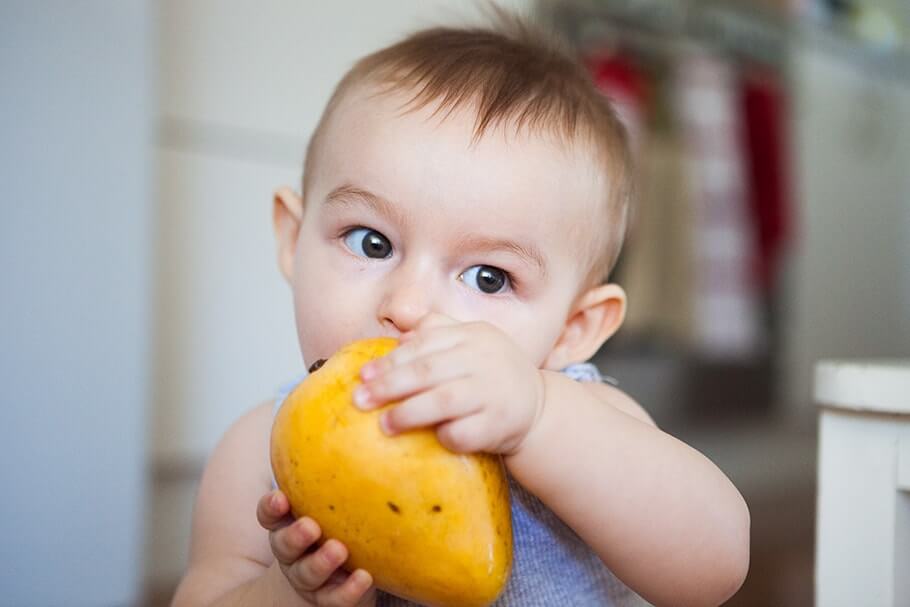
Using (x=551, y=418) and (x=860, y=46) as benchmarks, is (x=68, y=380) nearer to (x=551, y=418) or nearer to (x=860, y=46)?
(x=551, y=418)

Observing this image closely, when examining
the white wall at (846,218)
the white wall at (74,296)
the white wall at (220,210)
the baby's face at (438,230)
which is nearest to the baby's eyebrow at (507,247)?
the baby's face at (438,230)

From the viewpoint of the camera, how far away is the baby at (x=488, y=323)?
0.53 meters

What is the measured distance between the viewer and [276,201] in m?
Result: 0.84

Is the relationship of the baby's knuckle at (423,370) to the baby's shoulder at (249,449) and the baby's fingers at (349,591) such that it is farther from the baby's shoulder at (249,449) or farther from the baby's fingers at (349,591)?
the baby's shoulder at (249,449)

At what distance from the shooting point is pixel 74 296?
125 cm

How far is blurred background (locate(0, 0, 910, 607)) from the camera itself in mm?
1203

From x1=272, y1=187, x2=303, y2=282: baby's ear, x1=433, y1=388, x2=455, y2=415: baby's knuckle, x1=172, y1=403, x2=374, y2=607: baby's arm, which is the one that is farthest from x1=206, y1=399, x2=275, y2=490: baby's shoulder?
x1=433, y1=388, x2=455, y2=415: baby's knuckle

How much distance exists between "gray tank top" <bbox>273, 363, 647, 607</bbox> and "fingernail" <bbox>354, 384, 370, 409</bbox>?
25cm

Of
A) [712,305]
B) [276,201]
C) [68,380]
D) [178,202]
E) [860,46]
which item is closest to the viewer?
[276,201]

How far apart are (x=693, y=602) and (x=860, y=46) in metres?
3.23

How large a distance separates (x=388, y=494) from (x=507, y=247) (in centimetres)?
24

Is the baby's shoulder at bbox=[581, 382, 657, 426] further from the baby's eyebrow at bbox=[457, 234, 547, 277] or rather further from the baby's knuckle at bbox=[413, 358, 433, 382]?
the baby's knuckle at bbox=[413, 358, 433, 382]

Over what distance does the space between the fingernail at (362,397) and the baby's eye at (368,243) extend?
19cm

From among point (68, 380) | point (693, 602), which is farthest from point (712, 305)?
point (693, 602)
